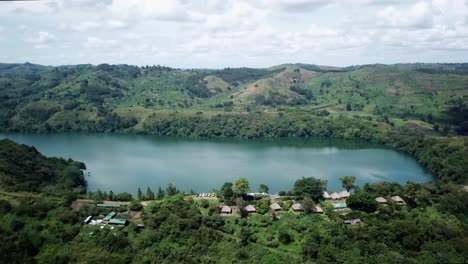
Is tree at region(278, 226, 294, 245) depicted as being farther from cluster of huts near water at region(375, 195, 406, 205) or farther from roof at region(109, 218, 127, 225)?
roof at region(109, 218, 127, 225)

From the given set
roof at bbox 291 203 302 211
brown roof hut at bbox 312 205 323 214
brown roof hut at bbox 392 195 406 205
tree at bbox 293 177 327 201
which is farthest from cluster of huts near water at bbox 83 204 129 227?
brown roof hut at bbox 392 195 406 205

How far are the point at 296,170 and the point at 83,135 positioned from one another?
5533cm

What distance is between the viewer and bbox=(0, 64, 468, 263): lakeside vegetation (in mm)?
29828

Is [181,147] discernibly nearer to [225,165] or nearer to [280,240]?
[225,165]

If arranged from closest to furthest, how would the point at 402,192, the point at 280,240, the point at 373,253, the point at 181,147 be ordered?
the point at 373,253 < the point at 280,240 < the point at 402,192 < the point at 181,147

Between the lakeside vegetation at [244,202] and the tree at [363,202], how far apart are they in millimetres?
93

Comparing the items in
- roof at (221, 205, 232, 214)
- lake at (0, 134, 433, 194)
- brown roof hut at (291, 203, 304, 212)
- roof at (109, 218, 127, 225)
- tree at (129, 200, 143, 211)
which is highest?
tree at (129, 200, 143, 211)

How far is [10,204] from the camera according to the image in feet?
114

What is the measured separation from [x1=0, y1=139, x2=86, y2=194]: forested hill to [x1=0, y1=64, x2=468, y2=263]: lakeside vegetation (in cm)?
18

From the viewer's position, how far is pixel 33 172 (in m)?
47.6

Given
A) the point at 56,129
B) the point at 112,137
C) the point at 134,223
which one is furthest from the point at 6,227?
the point at 56,129

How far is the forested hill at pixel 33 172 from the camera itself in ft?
135

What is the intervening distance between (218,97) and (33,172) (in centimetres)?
8929

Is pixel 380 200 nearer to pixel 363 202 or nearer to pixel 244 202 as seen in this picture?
pixel 363 202
